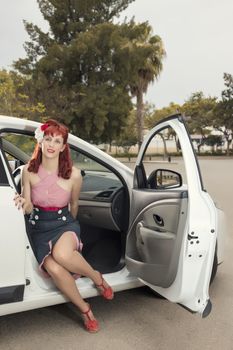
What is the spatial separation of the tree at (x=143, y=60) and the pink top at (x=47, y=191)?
30.7 m

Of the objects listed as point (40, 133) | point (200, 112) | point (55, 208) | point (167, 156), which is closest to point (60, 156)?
point (40, 133)

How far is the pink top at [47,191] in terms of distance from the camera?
300cm

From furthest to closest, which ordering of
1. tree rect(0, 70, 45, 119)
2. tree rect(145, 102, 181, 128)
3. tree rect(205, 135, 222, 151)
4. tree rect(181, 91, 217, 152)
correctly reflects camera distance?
tree rect(145, 102, 181, 128) < tree rect(205, 135, 222, 151) < tree rect(181, 91, 217, 152) < tree rect(0, 70, 45, 119)

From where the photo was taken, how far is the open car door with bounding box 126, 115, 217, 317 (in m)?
2.79

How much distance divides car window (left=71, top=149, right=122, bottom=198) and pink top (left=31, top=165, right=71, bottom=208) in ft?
2.58

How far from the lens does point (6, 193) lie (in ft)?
8.95

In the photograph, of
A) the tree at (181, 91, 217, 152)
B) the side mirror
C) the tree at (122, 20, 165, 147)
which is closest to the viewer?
the side mirror

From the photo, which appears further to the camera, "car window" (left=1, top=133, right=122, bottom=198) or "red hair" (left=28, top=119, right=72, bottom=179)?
"car window" (left=1, top=133, right=122, bottom=198)

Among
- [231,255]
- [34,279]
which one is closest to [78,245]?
[34,279]

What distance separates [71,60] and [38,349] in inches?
1230

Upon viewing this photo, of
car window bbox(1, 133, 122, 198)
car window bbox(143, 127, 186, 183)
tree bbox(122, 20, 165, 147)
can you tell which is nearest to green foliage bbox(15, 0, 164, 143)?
tree bbox(122, 20, 165, 147)

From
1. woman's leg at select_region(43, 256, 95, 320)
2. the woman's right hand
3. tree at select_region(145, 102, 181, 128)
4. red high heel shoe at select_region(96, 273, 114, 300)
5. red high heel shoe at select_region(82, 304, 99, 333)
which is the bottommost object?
red high heel shoe at select_region(82, 304, 99, 333)

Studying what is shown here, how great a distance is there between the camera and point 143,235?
3.18 metres

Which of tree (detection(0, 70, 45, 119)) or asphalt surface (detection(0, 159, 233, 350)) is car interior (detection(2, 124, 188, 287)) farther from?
tree (detection(0, 70, 45, 119))
